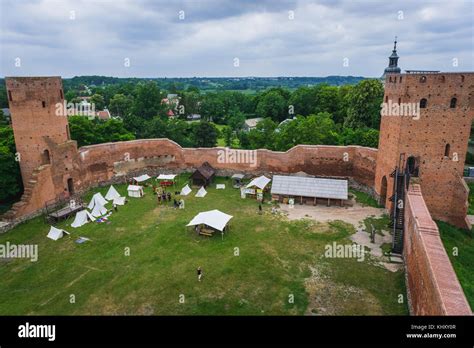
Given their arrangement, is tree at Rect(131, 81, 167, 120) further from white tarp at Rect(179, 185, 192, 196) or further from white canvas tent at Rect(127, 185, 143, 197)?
white tarp at Rect(179, 185, 192, 196)

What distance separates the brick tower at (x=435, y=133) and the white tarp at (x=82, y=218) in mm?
17591

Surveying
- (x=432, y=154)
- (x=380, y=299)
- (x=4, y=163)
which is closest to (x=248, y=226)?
(x=380, y=299)

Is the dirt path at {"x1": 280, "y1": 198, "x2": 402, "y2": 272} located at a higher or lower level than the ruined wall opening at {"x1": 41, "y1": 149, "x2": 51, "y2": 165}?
lower

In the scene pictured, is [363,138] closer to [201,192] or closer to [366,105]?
[366,105]

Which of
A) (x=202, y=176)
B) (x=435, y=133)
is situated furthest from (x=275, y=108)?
(x=435, y=133)

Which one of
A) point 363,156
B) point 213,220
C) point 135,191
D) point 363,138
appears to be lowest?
point 213,220

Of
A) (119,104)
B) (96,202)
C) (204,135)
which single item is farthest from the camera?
(119,104)

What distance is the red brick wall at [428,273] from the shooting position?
8.09 meters

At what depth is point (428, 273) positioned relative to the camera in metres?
9.45

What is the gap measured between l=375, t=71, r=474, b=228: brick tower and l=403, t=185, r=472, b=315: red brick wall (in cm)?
482

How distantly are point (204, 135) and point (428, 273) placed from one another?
31283mm

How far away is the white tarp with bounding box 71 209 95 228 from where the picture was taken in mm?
18469

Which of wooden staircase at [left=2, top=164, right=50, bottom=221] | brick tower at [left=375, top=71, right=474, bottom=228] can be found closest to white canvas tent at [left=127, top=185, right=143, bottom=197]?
wooden staircase at [left=2, top=164, right=50, bottom=221]
